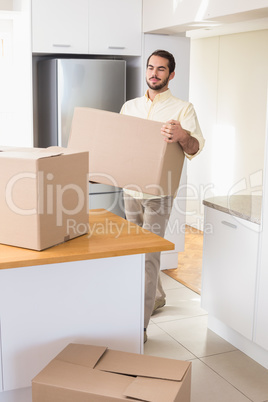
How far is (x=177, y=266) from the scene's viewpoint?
4348mm

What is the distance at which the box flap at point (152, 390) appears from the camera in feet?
5.24

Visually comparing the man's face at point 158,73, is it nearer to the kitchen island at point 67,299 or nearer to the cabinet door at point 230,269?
the cabinet door at point 230,269

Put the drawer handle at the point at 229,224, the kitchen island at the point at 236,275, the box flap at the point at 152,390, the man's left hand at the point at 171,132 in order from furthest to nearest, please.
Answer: the drawer handle at the point at 229,224 → the kitchen island at the point at 236,275 → the man's left hand at the point at 171,132 → the box flap at the point at 152,390

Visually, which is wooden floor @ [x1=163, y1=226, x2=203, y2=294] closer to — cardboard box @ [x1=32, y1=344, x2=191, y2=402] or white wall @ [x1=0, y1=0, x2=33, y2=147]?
white wall @ [x1=0, y1=0, x2=33, y2=147]

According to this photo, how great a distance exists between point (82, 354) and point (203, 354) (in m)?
1.21

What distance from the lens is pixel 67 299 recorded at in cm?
198

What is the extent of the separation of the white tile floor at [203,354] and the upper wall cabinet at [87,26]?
1.82m

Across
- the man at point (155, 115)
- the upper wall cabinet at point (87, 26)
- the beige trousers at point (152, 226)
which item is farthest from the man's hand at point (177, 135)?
the upper wall cabinet at point (87, 26)

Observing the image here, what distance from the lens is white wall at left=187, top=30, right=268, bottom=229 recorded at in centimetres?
479

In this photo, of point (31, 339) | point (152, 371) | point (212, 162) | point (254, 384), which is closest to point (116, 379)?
point (152, 371)

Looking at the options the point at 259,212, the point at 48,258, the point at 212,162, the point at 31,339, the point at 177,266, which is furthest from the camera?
the point at 212,162

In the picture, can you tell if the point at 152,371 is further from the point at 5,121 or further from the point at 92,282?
the point at 5,121

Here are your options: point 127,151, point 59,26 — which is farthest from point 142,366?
point 59,26

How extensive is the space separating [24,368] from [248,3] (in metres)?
2.09
